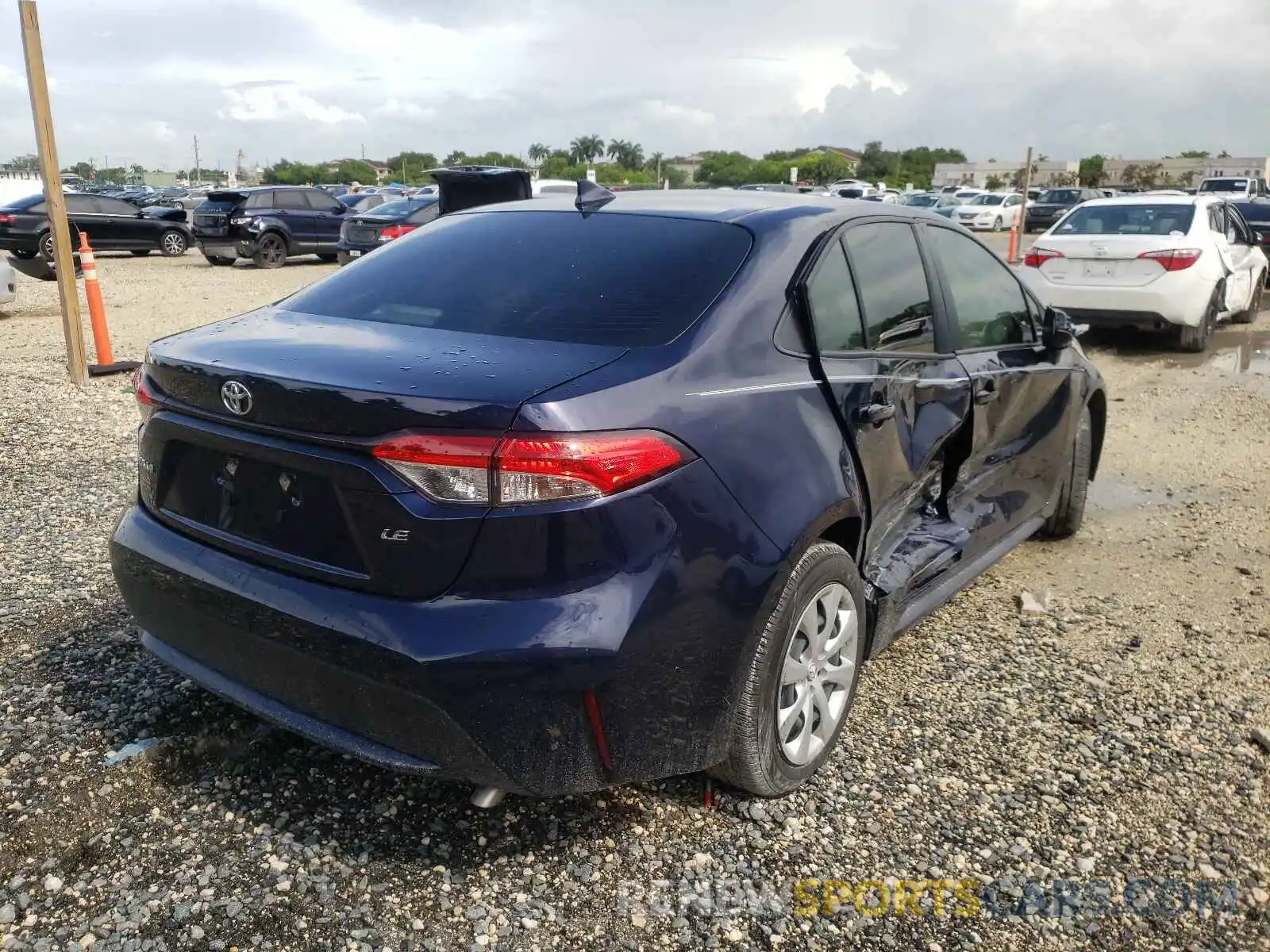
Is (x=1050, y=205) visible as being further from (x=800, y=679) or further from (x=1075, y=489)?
(x=800, y=679)

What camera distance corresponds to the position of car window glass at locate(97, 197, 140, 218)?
2209 centimetres

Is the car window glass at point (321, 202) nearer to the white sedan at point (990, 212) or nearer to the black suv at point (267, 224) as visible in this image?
the black suv at point (267, 224)

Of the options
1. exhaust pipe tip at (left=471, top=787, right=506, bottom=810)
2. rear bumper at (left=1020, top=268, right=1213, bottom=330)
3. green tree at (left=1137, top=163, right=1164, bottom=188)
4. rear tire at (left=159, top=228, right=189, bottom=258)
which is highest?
green tree at (left=1137, top=163, right=1164, bottom=188)

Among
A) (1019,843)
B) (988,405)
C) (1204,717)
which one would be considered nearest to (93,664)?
(1019,843)

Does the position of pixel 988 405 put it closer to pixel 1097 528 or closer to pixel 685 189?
pixel 685 189

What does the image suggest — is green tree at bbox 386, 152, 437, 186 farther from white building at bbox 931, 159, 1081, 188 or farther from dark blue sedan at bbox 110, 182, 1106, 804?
dark blue sedan at bbox 110, 182, 1106, 804

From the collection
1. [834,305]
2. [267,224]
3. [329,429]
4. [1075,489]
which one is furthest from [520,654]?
[267,224]

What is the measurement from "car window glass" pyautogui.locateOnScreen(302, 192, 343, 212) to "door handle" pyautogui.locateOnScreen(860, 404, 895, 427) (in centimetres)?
2045

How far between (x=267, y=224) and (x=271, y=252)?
0.62m

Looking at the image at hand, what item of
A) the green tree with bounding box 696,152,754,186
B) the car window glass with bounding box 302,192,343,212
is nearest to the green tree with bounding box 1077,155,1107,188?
the green tree with bounding box 696,152,754,186

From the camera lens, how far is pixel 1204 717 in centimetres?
342

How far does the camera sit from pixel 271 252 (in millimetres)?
20812

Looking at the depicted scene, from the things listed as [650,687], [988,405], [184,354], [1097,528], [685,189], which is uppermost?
[685,189]

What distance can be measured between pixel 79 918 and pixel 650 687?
144 centimetres
